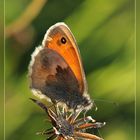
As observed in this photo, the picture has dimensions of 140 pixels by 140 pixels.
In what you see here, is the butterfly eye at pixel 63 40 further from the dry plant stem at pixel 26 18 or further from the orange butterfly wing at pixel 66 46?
the dry plant stem at pixel 26 18

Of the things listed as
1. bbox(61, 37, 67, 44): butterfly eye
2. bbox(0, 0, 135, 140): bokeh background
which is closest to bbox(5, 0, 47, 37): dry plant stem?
bbox(0, 0, 135, 140): bokeh background

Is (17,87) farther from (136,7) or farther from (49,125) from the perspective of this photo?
(136,7)

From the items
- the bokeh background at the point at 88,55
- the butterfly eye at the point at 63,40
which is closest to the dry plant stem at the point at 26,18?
the bokeh background at the point at 88,55

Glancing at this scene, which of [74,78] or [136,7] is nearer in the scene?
[74,78]

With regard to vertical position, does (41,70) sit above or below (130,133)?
above

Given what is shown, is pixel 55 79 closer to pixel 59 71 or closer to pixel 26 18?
pixel 59 71

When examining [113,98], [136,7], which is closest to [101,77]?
[113,98]

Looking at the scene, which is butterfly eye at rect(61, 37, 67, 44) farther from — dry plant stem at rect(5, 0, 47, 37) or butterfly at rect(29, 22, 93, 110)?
dry plant stem at rect(5, 0, 47, 37)
